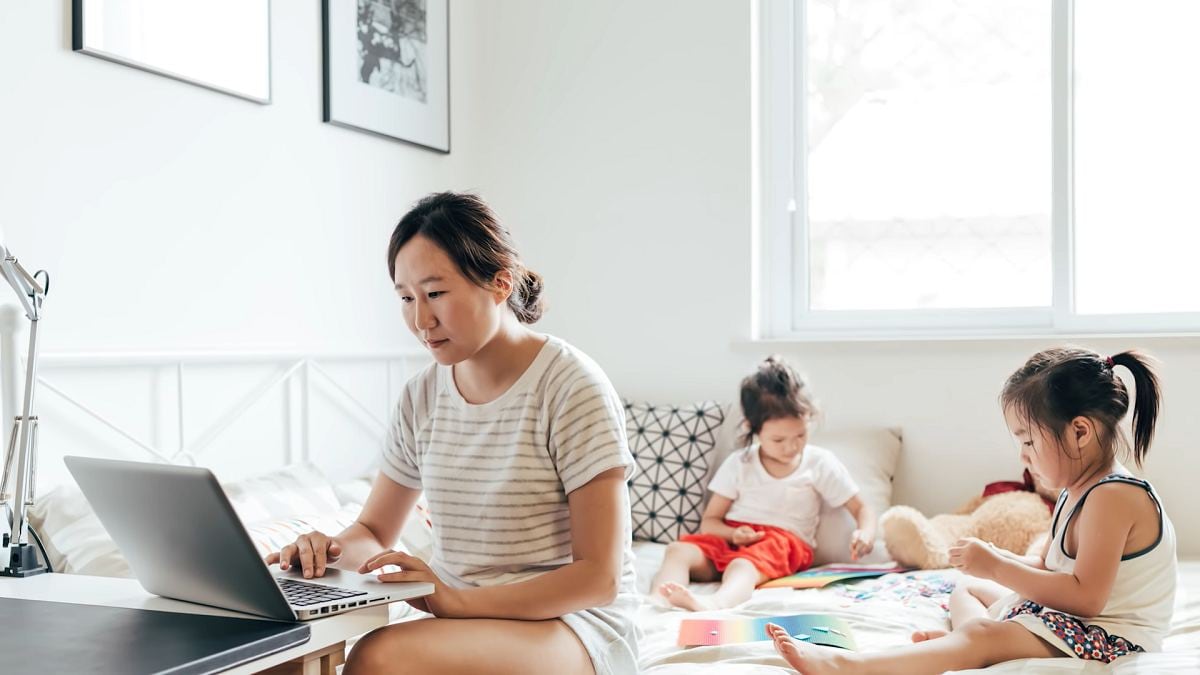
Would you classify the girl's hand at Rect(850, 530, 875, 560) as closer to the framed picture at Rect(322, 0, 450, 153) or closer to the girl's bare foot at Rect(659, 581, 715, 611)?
the girl's bare foot at Rect(659, 581, 715, 611)

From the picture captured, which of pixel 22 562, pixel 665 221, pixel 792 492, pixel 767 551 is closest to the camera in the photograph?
pixel 22 562

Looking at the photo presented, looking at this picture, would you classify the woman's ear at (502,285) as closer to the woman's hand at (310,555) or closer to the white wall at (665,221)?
the woman's hand at (310,555)

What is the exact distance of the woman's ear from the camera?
138cm

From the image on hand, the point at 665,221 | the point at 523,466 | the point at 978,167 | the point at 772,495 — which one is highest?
the point at 978,167

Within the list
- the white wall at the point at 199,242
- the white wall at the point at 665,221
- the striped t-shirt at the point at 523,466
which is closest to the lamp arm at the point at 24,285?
the white wall at the point at 199,242

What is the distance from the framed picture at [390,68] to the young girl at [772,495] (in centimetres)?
109

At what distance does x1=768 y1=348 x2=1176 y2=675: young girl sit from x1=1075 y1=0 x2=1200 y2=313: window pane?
1165 mm

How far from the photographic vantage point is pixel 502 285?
140 cm

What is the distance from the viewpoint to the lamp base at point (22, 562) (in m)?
1.35

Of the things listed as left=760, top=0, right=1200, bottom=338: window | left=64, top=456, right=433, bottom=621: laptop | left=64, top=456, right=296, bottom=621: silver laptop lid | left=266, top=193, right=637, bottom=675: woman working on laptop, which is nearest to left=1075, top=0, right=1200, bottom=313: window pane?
left=760, top=0, right=1200, bottom=338: window

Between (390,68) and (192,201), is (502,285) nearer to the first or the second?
(192,201)

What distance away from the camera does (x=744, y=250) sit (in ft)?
9.80

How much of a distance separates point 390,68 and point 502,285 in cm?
154

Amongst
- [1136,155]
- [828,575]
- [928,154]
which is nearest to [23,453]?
[828,575]
